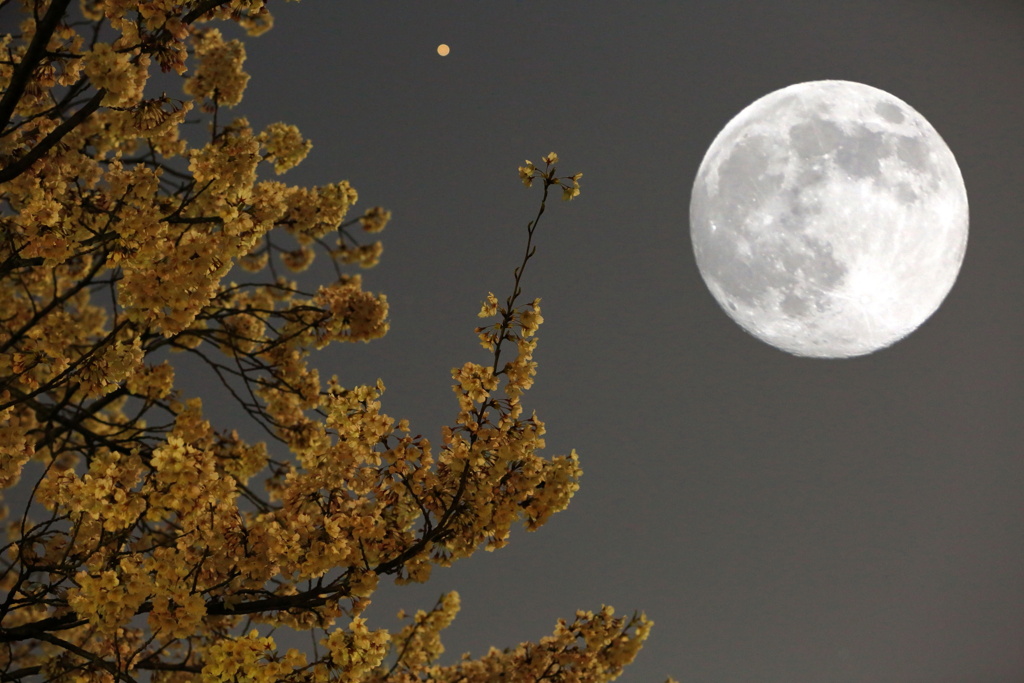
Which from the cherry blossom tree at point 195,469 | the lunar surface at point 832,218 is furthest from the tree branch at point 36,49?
the lunar surface at point 832,218

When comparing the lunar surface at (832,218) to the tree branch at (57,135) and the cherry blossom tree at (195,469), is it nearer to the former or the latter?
the cherry blossom tree at (195,469)

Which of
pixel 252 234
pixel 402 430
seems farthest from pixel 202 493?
pixel 252 234

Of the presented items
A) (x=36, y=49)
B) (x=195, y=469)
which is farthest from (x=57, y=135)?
(x=195, y=469)

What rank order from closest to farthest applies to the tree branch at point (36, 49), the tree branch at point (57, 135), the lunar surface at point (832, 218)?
the tree branch at point (36, 49), the tree branch at point (57, 135), the lunar surface at point (832, 218)

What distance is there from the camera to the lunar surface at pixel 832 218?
260 inches

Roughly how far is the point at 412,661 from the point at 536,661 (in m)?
0.82

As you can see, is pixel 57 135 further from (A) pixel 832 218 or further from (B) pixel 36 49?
(A) pixel 832 218

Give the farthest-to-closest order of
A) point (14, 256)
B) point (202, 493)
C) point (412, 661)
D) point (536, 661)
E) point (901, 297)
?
1. point (901, 297)
2. point (412, 661)
3. point (536, 661)
4. point (14, 256)
5. point (202, 493)

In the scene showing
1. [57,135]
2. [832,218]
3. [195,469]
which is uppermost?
[832,218]

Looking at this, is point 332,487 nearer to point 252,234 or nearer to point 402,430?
point 402,430

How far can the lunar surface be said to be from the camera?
660cm

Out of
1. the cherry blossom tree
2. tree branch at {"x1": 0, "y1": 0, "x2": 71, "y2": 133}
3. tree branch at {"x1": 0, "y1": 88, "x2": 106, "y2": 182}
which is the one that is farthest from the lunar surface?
tree branch at {"x1": 0, "y1": 0, "x2": 71, "y2": 133}

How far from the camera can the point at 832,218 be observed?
659 cm

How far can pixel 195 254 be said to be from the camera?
2707 millimetres
